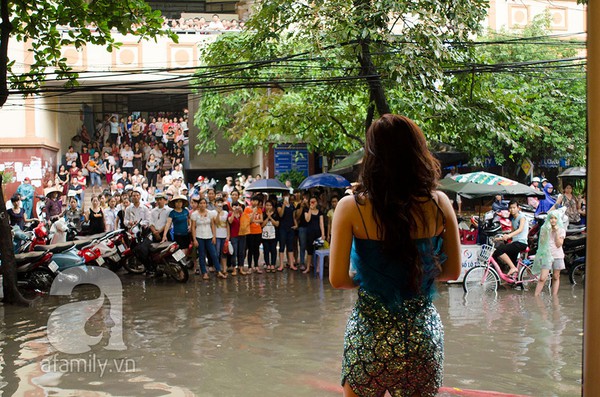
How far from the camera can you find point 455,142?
16.9 metres

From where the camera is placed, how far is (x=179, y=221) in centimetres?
1508

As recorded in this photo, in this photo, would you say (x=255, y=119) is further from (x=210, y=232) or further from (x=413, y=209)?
(x=413, y=209)

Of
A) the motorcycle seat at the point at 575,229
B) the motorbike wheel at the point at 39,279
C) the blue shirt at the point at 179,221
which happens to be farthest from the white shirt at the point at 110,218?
the motorcycle seat at the point at 575,229

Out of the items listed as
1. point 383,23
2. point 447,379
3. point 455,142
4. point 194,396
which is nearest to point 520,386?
point 447,379

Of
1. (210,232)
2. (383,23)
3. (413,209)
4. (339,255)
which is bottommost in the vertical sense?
(210,232)

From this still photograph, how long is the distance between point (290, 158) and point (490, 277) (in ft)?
54.3

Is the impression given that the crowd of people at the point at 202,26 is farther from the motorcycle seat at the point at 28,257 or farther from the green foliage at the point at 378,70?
the motorcycle seat at the point at 28,257

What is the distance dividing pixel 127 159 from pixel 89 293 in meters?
14.1

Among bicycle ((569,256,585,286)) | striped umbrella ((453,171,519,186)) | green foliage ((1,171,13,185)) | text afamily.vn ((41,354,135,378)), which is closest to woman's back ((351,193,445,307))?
text afamily.vn ((41,354,135,378))

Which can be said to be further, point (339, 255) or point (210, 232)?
point (210, 232)

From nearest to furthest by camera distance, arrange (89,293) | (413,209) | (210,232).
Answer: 1. (413,209)
2. (89,293)
3. (210,232)

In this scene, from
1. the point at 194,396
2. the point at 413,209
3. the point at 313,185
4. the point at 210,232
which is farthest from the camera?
the point at 313,185

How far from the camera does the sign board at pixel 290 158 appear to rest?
2816 centimetres

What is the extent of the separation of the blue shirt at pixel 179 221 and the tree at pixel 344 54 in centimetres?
284
